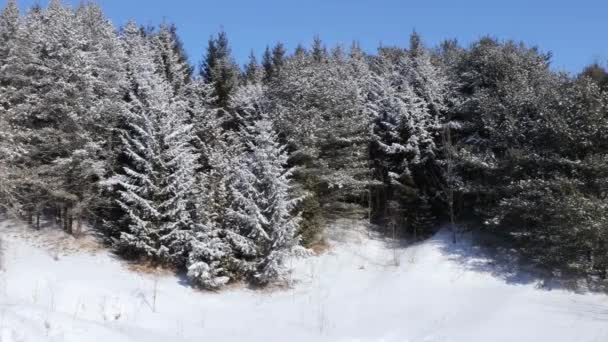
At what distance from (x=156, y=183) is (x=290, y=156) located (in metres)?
5.22

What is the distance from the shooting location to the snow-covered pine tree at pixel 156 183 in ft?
59.2

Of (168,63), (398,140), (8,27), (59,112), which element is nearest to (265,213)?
(59,112)

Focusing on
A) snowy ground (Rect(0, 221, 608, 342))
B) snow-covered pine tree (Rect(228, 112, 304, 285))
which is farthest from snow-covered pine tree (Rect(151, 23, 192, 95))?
snowy ground (Rect(0, 221, 608, 342))

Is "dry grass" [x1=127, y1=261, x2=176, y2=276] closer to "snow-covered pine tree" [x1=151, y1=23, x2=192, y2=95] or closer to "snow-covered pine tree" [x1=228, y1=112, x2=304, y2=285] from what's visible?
"snow-covered pine tree" [x1=228, y1=112, x2=304, y2=285]

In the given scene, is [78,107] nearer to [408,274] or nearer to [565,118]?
[408,274]

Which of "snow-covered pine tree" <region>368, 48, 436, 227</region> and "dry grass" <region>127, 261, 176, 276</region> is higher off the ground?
"snow-covered pine tree" <region>368, 48, 436, 227</region>

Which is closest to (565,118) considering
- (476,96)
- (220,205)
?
(476,96)

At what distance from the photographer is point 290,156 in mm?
20547

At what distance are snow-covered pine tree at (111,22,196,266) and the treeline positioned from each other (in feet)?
0.21

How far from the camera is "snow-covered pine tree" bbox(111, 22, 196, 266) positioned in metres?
18.0

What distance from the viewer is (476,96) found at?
73.5 feet

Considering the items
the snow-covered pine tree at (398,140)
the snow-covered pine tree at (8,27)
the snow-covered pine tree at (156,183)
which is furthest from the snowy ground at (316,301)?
the snow-covered pine tree at (8,27)

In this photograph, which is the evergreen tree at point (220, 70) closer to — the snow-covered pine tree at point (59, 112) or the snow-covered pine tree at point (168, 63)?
the snow-covered pine tree at point (168, 63)

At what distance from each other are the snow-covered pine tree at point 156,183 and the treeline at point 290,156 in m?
0.07
